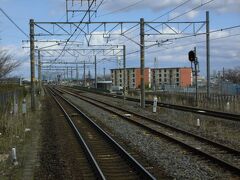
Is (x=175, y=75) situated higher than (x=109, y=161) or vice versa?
(x=175, y=75)

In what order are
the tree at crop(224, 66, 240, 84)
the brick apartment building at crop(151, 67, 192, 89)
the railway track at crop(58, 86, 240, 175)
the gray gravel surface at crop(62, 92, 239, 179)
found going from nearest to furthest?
the gray gravel surface at crop(62, 92, 239, 179) < the railway track at crop(58, 86, 240, 175) < the tree at crop(224, 66, 240, 84) < the brick apartment building at crop(151, 67, 192, 89)

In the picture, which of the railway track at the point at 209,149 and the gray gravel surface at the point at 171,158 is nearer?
the gray gravel surface at the point at 171,158

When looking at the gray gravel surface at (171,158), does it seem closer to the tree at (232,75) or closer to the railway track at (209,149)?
the railway track at (209,149)

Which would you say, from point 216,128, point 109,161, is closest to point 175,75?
point 216,128

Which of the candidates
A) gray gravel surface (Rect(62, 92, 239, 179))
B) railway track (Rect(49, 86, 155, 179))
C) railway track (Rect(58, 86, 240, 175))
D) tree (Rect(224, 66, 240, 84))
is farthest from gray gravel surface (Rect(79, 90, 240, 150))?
tree (Rect(224, 66, 240, 84))

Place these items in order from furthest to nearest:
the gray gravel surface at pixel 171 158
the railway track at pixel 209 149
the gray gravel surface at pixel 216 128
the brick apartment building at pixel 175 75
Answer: the brick apartment building at pixel 175 75 → the gray gravel surface at pixel 216 128 → the railway track at pixel 209 149 → the gray gravel surface at pixel 171 158

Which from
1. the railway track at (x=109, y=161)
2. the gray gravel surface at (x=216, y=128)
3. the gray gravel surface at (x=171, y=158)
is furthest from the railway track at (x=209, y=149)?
the railway track at (x=109, y=161)

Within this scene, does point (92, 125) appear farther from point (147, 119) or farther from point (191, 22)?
point (191, 22)

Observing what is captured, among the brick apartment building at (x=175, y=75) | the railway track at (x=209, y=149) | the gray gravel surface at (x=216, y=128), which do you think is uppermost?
the brick apartment building at (x=175, y=75)

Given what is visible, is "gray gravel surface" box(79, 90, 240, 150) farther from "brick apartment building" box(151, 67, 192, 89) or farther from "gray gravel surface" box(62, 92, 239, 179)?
"brick apartment building" box(151, 67, 192, 89)

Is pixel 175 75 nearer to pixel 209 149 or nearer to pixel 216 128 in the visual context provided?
pixel 216 128

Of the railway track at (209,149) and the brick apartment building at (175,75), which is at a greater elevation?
the brick apartment building at (175,75)

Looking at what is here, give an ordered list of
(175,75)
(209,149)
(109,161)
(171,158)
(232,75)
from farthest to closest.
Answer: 1. (175,75)
2. (232,75)
3. (209,149)
4. (171,158)
5. (109,161)

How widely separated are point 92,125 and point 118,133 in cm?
398
